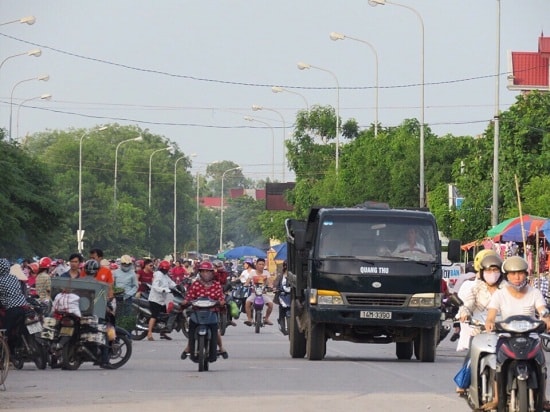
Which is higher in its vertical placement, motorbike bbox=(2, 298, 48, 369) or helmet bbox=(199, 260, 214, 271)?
helmet bbox=(199, 260, 214, 271)

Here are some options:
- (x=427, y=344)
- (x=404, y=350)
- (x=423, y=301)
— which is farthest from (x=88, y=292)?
(x=404, y=350)

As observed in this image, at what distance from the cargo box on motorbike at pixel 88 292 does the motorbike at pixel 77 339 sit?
0.21 m

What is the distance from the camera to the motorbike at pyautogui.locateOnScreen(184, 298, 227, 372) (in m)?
22.8

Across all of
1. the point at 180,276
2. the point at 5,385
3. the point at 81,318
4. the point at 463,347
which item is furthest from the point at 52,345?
the point at 180,276

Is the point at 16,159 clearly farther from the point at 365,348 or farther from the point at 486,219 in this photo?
the point at 365,348

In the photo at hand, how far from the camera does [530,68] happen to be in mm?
99438

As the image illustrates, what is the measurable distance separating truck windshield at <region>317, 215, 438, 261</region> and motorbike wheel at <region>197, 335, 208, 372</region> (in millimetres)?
3316

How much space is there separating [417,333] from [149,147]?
511ft

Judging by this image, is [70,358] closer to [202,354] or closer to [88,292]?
[88,292]

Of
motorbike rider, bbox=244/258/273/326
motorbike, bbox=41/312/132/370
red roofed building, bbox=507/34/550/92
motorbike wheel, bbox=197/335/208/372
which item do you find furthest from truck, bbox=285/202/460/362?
red roofed building, bbox=507/34/550/92

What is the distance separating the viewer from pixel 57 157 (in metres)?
147

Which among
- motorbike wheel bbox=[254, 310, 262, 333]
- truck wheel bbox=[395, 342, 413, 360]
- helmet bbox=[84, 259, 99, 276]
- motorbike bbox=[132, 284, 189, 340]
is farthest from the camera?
motorbike wheel bbox=[254, 310, 262, 333]

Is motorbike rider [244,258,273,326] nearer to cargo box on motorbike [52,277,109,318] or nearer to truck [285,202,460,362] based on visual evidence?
truck [285,202,460,362]

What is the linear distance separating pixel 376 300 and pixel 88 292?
177 inches
